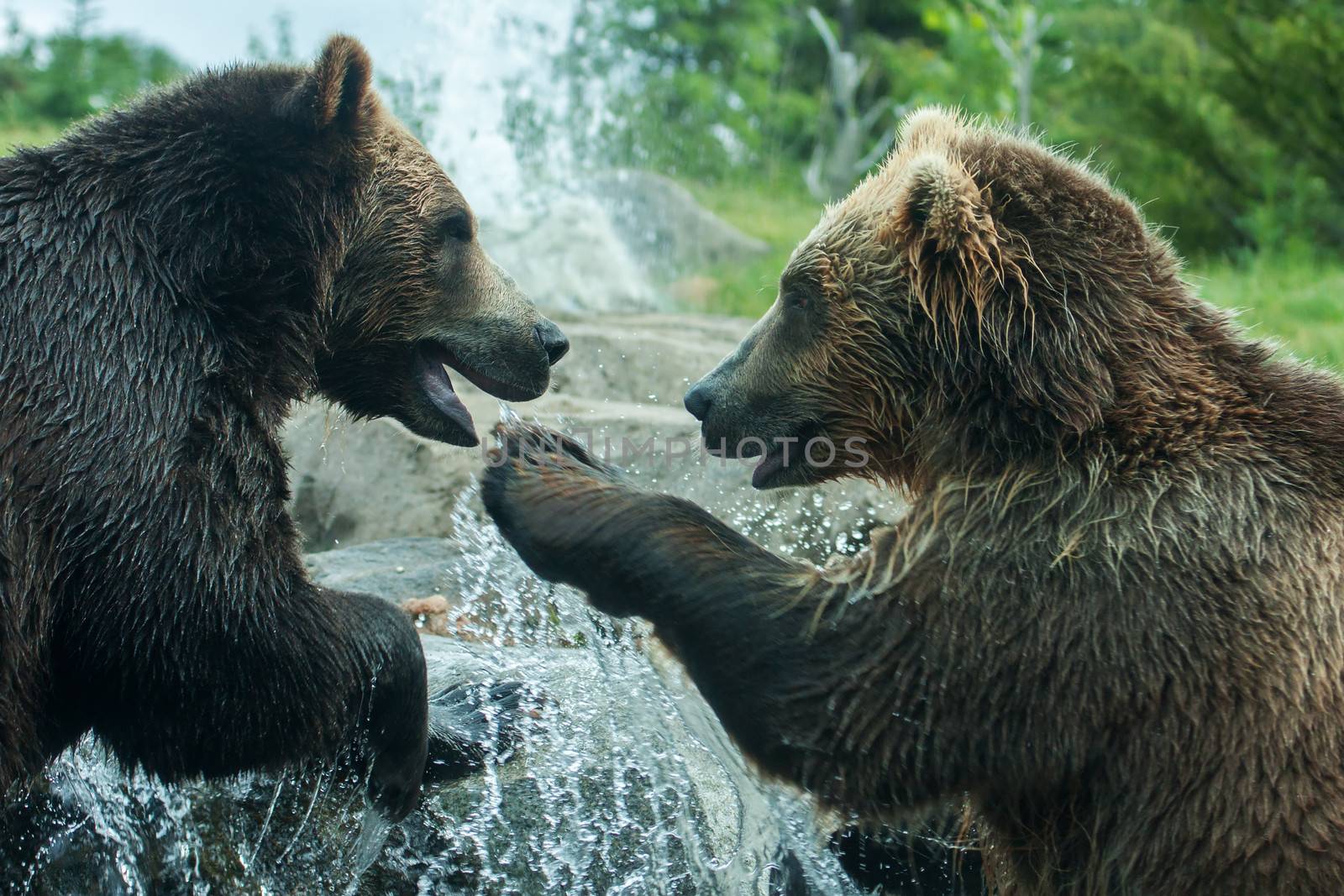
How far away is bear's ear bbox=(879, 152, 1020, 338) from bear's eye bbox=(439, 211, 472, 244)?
62.8 inches

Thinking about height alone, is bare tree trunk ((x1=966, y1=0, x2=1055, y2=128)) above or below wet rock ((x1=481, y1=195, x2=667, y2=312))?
above

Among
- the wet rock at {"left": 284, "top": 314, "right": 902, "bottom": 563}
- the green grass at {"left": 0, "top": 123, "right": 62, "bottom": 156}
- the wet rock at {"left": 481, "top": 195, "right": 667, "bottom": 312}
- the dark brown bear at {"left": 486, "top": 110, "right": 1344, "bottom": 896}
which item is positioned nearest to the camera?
the dark brown bear at {"left": 486, "top": 110, "right": 1344, "bottom": 896}

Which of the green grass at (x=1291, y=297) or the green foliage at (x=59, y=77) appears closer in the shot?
the green grass at (x=1291, y=297)

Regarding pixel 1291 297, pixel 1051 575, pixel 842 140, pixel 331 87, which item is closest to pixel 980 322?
pixel 1051 575

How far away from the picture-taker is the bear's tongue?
4293mm

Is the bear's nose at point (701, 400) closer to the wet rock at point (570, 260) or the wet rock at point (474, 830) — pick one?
the wet rock at point (474, 830)

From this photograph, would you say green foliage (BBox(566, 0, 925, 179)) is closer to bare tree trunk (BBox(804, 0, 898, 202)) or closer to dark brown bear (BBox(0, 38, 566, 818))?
Result: bare tree trunk (BBox(804, 0, 898, 202))

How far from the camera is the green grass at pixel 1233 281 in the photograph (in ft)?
31.6

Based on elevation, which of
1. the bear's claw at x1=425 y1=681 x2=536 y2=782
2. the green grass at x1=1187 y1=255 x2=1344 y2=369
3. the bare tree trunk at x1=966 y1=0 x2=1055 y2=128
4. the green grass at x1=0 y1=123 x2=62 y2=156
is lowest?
the bear's claw at x1=425 y1=681 x2=536 y2=782

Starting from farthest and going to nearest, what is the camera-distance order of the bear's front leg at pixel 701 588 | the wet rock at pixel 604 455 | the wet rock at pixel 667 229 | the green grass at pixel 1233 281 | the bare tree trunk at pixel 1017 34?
1. the bare tree trunk at pixel 1017 34
2. the wet rock at pixel 667 229
3. the green grass at pixel 1233 281
4. the wet rock at pixel 604 455
5. the bear's front leg at pixel 701 588

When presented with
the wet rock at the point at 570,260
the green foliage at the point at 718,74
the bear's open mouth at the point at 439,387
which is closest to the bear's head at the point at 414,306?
the bear's open mouth at the point at 439,387

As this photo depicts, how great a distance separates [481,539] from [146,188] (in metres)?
1.91

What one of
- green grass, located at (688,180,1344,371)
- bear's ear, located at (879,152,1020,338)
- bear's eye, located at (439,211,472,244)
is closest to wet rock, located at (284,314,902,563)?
green grass, located at (688,180,1344,371)

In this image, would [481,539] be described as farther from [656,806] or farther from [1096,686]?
[1096,686]
